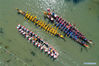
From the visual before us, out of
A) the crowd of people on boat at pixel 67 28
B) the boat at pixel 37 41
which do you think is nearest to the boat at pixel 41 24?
the crowd of people on boat at pixel 67 28

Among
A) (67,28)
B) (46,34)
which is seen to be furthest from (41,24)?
(67,28)

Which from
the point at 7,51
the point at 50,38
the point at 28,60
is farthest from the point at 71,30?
the point at 7,51

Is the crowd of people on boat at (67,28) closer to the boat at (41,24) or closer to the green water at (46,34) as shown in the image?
the green water at (46,34)

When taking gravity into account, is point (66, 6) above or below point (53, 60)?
above

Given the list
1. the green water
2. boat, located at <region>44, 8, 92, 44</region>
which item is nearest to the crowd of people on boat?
boat, located at <region>44, 8, 92, 44</region>

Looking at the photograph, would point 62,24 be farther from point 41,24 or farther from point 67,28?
point 41,24

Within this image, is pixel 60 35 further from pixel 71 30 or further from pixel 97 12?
pixel 97 12
